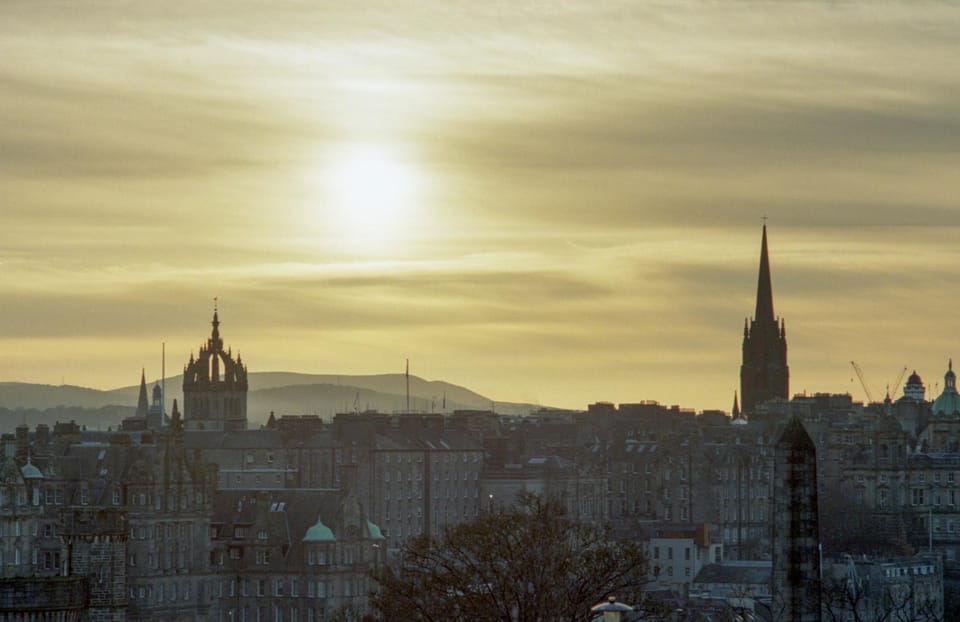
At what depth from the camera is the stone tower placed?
66.8 m

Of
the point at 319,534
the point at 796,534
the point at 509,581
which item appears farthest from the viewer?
the point at 319,534

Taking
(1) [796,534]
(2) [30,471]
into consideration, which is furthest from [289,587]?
(1) [796,534]

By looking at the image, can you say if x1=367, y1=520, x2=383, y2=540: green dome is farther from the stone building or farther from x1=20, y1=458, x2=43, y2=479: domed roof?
the stone building

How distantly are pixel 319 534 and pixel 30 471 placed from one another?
1926cm

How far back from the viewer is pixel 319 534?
153625 millimetres

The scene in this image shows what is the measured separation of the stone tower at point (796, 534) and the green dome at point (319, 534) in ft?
286

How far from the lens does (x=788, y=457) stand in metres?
67.4

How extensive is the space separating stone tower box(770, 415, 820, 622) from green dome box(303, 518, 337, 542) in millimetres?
87056

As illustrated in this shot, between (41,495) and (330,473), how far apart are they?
30426 millimetres

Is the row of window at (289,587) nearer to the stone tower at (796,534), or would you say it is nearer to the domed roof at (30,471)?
the domed roof at (30,471)

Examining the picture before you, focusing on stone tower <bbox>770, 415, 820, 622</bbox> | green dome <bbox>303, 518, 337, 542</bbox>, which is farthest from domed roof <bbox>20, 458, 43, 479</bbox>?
stone tower <bbox>770, 415, 820, 622</bbox>

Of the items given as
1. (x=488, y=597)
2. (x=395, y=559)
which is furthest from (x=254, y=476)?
(x=488, y=597)

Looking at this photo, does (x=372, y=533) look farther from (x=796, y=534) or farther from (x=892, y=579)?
(x=796, y=534)

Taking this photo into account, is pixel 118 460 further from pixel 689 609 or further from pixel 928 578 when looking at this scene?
pixel 928 578
